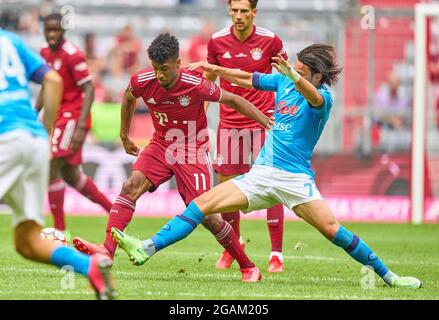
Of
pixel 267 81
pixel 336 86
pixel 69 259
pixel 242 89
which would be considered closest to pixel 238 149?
pixel 242 89

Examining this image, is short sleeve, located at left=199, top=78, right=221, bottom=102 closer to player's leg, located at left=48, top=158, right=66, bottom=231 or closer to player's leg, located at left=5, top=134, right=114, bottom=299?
player's leg, located at left=5, top=134, right=114, bottom=299

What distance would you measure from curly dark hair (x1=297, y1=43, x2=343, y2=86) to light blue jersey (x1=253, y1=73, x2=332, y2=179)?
0.49 feet

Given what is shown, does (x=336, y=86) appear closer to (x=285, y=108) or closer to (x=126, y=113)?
(x=126, y=113)

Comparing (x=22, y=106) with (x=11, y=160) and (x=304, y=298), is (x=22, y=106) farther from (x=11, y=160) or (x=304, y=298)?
(x=304, y=298)

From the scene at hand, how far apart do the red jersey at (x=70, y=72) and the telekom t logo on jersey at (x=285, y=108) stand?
13.7ft

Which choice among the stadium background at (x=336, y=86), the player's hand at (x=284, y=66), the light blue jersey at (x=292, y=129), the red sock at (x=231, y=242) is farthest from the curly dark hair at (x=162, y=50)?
the stadium background at (x=336, y=86)

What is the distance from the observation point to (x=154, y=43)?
882cm

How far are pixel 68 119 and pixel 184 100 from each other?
11.9ft

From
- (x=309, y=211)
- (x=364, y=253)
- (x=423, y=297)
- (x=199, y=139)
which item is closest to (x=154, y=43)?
(x=199, y=139)

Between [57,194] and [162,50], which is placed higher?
[162,50]

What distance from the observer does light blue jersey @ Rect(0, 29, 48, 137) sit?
6594 millimetres

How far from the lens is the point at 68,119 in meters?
12.5

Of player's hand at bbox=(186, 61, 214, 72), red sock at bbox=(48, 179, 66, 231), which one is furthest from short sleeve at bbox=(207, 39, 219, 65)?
red sock at bbox=(48, 179, 66, 231)

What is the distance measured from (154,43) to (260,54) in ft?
6.90
